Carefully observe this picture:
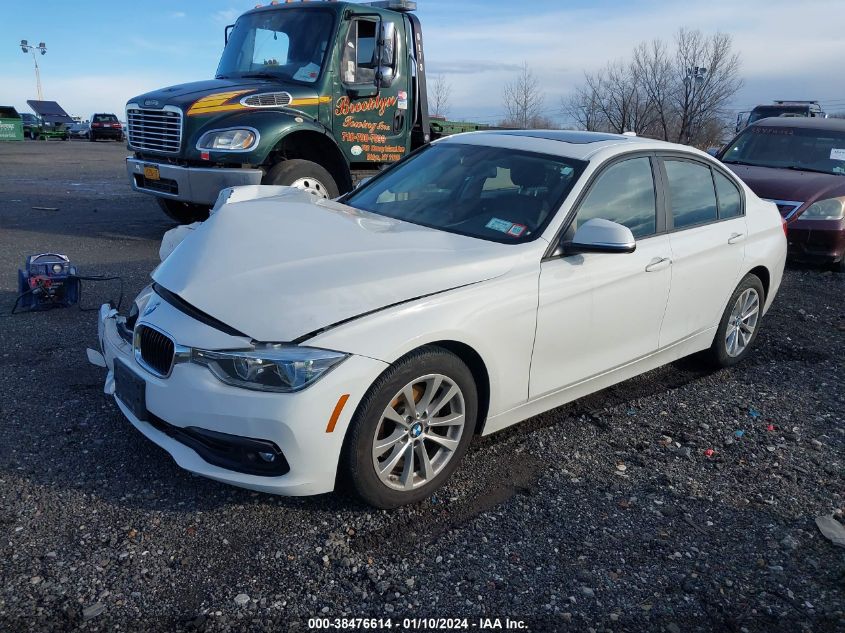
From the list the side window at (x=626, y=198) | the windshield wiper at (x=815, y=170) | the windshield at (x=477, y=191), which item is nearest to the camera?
the windshield at (x=477, y=191)

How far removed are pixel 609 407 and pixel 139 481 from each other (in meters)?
2.77

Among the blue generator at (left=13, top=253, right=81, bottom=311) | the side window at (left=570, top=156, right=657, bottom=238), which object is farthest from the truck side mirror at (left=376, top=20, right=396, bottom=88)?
the side window at (left=570, top=156, right=657, bottom=238)

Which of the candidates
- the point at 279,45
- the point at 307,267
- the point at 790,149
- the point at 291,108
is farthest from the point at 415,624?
the point at 790,149

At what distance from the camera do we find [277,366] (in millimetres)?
2756

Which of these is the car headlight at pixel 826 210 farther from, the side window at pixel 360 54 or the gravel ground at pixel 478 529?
the side window at pixel 360 54

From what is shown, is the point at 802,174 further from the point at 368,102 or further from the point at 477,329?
the point at 477,329

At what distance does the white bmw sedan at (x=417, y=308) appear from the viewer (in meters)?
2.81

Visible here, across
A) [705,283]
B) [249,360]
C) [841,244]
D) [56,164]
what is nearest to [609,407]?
[705,283]

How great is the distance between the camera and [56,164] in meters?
21.4

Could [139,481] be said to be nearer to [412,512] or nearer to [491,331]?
[412,512]

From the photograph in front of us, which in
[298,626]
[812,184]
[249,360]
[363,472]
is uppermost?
[812,184]

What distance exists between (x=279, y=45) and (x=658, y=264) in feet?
20.4

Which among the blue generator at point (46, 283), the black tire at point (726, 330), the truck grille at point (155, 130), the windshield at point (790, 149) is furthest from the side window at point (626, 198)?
the windshield at point (790, 149)

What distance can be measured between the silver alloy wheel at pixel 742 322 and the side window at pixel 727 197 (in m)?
0.58
